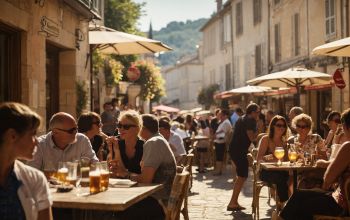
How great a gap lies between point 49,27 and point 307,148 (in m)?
4.58

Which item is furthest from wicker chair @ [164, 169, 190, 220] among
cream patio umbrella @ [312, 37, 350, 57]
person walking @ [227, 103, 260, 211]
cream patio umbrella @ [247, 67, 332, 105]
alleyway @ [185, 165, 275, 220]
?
cream patio umbrella @ [247, 67, 332, 105]

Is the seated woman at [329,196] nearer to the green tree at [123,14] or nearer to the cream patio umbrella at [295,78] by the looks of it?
the cream patio umbrella at [295,78]

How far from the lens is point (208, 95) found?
46000mm

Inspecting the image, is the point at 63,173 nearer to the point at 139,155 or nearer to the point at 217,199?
the point at 139,155

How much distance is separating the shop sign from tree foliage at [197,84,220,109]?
1348 inches

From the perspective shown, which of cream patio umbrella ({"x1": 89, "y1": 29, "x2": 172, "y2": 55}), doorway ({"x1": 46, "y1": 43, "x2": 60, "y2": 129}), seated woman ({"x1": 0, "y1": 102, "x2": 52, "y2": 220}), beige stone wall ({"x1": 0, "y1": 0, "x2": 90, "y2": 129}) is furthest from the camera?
doorway ({"x1": 46, "y1": 43, "x2": 60, "y2": 129})

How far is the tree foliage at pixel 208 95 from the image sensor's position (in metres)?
44.7

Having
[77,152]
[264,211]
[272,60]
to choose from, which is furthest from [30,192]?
[272,60]

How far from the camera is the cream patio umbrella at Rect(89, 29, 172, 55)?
1064 centimetres

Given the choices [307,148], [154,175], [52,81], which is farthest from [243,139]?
[154,175]

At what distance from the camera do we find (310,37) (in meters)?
21.9

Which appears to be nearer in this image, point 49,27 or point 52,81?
point 49,27

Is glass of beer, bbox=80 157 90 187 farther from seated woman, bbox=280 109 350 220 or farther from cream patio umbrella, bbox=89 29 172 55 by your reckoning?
cream patio umbrella, bbox=89 29 172 55

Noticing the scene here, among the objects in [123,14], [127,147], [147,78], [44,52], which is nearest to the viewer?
[127,147]
